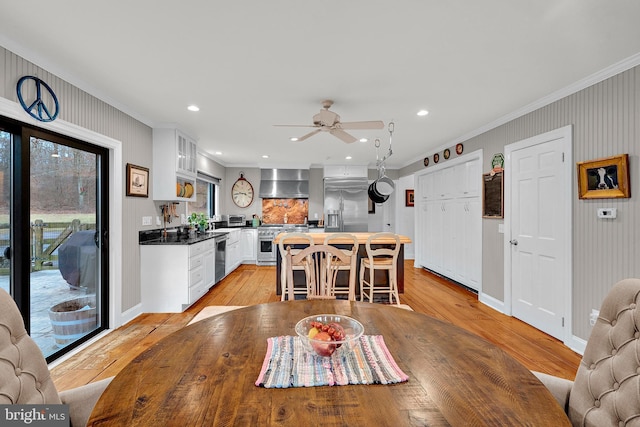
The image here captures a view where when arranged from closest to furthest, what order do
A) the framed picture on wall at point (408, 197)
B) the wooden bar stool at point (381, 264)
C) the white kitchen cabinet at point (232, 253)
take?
1. the wooden bar stool at point (381, 264)
2. the white kitchen cabinet at point (232, 253)
3. the framed picture on wall at point (408, 197)

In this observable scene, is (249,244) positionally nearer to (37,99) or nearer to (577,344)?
(37,99)

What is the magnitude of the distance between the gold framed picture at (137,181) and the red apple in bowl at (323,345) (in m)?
3.26

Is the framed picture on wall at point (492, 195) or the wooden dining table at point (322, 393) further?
the framed picture on wall at point (492, 195)

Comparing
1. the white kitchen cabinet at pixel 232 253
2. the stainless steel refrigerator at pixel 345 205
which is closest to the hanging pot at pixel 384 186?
the stainless steel refrigerator at pixel 345 205

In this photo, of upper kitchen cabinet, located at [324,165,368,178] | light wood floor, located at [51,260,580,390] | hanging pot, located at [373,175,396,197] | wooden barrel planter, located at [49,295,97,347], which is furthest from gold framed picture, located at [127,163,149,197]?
Answer: upper kitchen cabinet, located at [324,165,368,178]

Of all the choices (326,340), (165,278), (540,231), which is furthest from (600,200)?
(165,278)

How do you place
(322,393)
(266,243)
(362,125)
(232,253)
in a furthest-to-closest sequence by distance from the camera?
1. (266,243)
2. (232,253)
3. (362,125)
4. (322,393)

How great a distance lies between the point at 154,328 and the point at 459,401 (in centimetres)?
334

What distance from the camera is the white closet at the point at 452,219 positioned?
441 cm

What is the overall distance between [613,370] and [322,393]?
0.84 meters

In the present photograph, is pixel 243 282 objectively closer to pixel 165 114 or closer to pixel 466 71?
pixel 165 114

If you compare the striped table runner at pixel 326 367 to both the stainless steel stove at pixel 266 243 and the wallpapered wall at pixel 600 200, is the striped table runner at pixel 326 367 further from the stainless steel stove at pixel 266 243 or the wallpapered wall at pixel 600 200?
the stainless steel stove at pixel 266 243

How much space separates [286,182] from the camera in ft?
23.4

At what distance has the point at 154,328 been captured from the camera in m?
3.21
